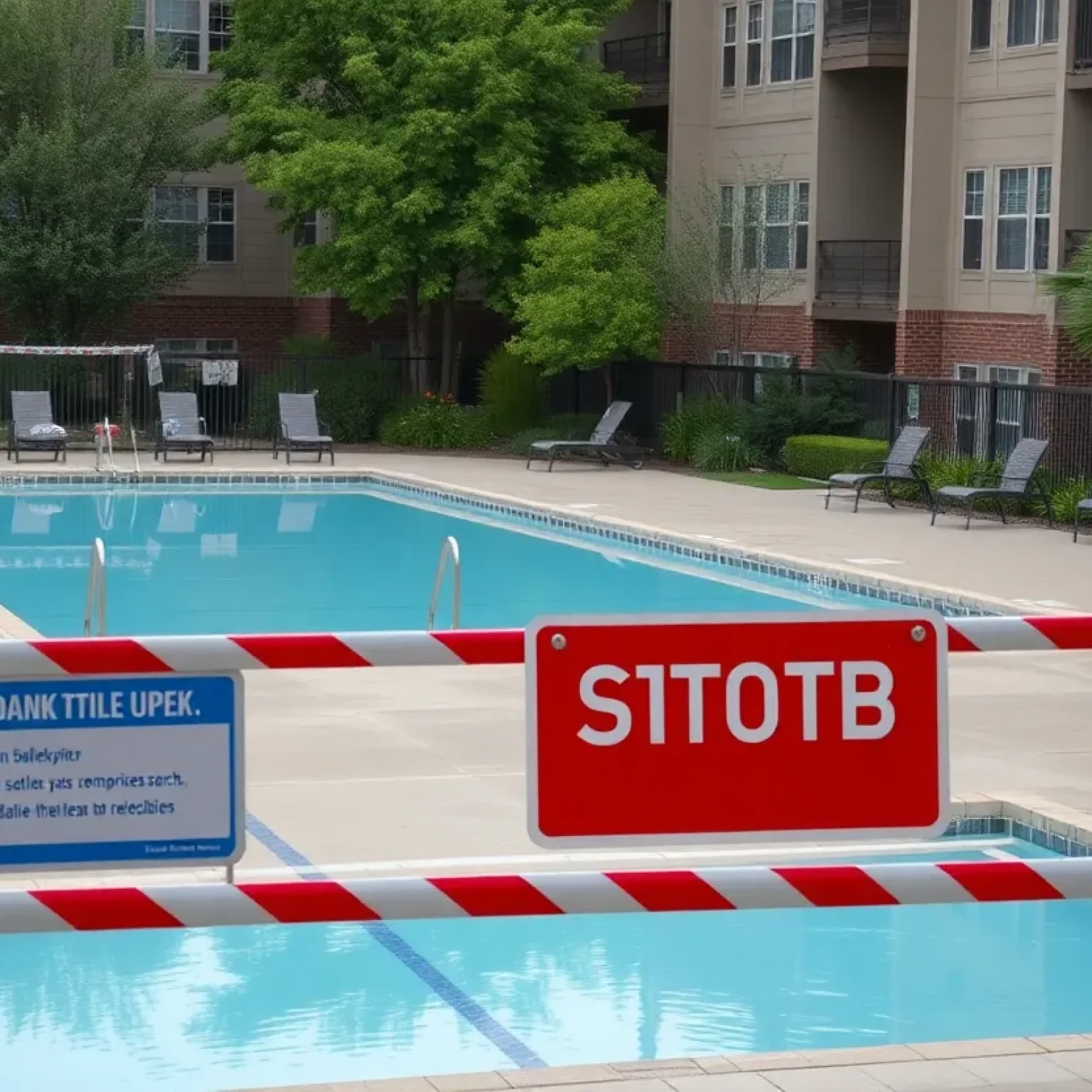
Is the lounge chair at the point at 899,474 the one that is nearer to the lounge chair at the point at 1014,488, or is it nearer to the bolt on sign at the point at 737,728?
the lounge chair at the point at 1014,488

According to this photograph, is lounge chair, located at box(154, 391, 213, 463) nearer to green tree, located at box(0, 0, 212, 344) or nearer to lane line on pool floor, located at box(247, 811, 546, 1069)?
green tree, located at box(0, 0, 212, 344)

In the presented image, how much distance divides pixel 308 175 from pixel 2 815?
28.1 m

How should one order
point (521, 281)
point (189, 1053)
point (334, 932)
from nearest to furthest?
1. point (189, 1053)
2. point (334, 932)
3. point (521, 281)

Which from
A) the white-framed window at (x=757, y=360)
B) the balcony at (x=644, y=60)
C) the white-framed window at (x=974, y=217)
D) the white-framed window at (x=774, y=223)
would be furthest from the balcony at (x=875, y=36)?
the balcony at (x=644, y=60)

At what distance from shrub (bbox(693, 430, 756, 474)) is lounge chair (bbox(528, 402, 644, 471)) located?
3.67ft

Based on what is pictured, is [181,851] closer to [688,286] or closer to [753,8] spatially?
[688,286]

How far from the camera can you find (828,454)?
1126 inches

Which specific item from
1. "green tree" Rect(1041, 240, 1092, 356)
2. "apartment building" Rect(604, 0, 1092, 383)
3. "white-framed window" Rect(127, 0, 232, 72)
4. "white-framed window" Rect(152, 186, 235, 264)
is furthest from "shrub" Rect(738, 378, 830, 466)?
"white-framed window" Rect(127, 0, 232, 72)

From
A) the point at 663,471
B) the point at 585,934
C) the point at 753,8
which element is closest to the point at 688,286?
the point at 663,471

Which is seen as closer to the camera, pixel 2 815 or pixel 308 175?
pixel 2 815

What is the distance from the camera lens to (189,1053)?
6918 millimetres

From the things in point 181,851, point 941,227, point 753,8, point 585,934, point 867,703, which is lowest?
point 585,934

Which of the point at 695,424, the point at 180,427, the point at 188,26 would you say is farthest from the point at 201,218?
the point at 695,424

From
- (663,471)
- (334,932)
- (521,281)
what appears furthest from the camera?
(521,281)
